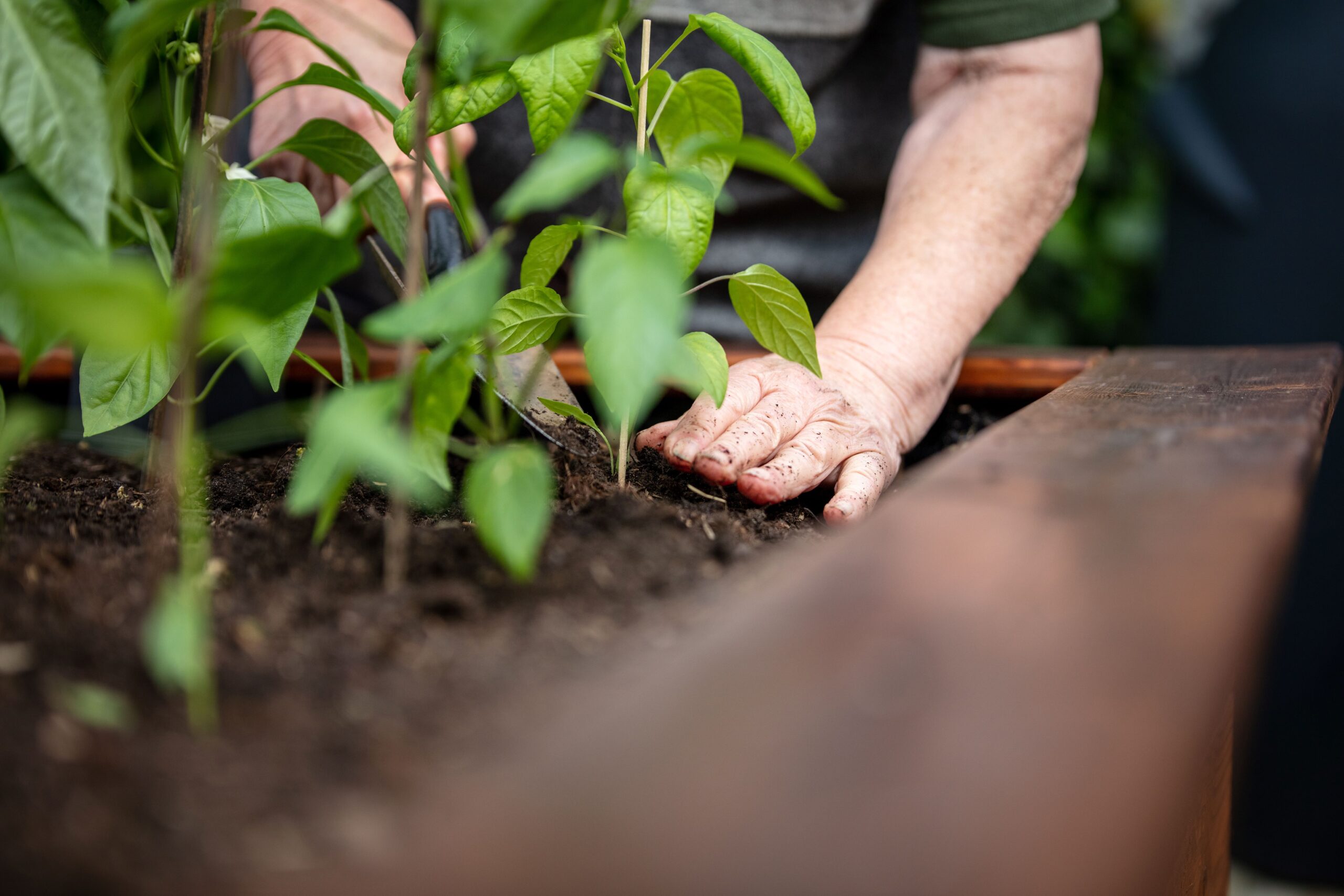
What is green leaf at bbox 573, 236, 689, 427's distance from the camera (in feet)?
1.05

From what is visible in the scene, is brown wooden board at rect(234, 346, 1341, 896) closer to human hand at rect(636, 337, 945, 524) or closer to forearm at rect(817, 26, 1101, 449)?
human hand at rect(636, 337, 945, 524)

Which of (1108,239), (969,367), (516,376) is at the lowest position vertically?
(1108,239)

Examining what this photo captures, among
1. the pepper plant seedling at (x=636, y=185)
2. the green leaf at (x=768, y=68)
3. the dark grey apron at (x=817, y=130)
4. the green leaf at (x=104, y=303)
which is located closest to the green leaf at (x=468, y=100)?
the pepper plant seedling at (x=636, y=185)

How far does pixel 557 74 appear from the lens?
0.46 meters

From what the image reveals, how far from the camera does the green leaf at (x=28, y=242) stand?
0.40 meters

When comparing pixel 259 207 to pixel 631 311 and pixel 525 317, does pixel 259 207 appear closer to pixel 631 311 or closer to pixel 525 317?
pixel 525 317

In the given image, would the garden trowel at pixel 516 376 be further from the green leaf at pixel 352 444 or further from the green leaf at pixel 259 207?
the green leaf at pixel 352 444

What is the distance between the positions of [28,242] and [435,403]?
0.18 m

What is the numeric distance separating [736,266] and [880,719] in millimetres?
1082

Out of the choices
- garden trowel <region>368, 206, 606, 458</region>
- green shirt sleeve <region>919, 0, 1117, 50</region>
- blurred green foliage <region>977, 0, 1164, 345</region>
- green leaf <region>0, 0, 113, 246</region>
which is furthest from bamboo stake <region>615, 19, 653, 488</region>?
blurred green foliage <region>977, 0, 1164, 345</region>

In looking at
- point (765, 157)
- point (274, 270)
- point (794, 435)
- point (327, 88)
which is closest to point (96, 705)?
point (274, 270)

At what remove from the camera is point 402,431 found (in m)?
0.41

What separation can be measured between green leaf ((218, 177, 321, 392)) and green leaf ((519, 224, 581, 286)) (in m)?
0.11

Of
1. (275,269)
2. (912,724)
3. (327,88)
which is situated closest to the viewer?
(912,724)
